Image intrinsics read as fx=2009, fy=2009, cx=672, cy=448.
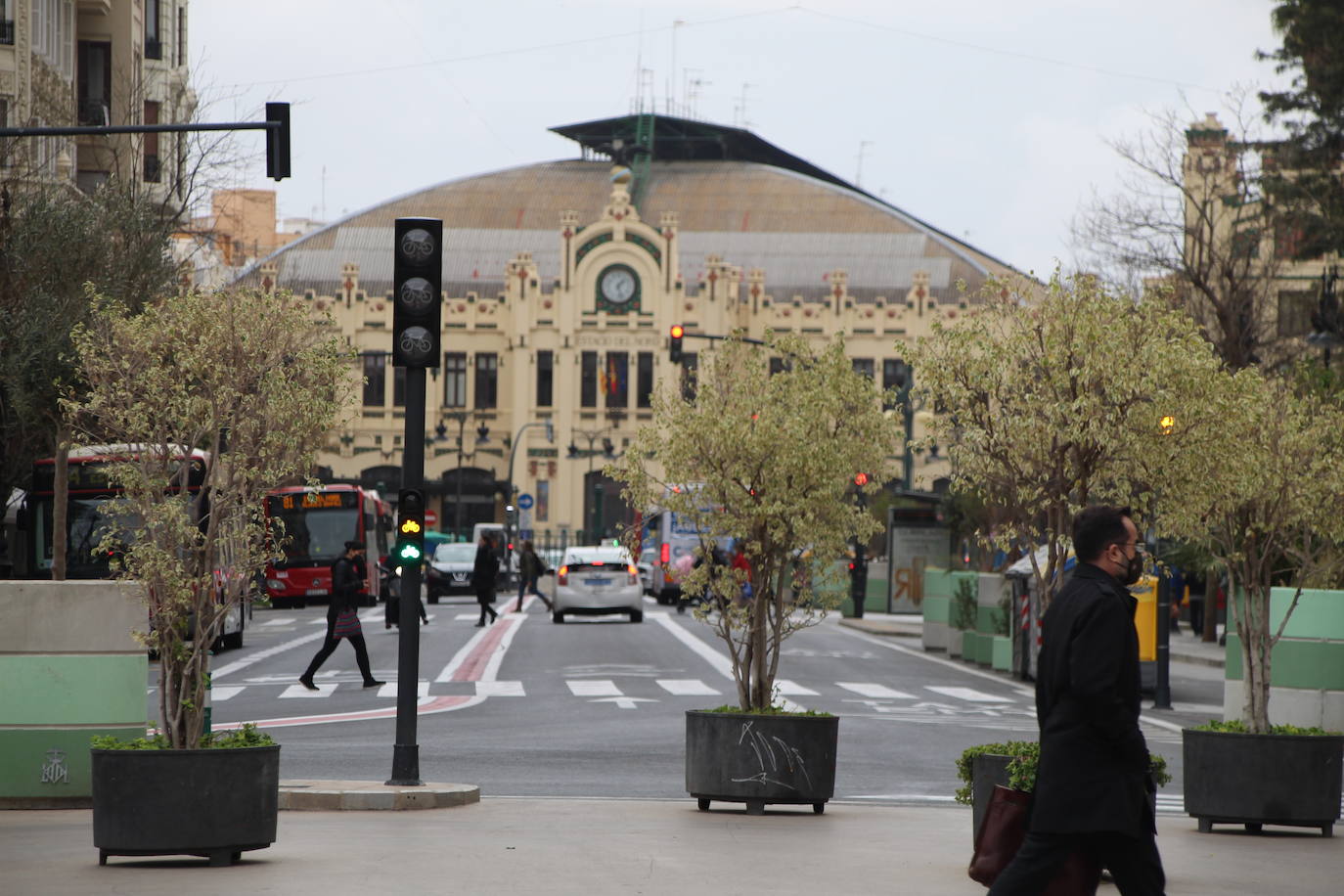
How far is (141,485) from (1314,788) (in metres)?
7.15

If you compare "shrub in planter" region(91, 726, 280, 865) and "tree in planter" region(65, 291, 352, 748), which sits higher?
"tree in planter" region(65, 291, 352, 748)

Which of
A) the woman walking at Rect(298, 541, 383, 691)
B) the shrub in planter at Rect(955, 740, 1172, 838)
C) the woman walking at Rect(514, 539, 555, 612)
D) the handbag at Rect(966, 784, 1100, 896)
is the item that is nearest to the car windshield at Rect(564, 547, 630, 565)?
the woman walking at Rect(514, 539, 555, 612)

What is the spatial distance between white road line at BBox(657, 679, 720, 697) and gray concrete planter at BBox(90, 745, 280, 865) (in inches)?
572

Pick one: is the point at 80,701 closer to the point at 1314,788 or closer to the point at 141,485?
the point at 141,485

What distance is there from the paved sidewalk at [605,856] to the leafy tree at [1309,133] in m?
26.3

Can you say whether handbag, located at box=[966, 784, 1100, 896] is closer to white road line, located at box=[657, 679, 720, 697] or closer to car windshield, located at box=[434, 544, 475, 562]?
white road line, located at box=[657, 679, 720, 697]

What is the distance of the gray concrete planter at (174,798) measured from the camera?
9.80 metres

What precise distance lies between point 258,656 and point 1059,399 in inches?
872

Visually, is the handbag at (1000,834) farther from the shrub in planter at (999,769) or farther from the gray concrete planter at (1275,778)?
the gray concrete planter at (1275,778)

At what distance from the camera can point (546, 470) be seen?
90.4 m

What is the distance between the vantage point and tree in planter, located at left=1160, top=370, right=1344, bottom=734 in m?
12.8

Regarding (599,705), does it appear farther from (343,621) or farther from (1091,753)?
(1091,753)

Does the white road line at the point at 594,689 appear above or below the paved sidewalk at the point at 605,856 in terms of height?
below

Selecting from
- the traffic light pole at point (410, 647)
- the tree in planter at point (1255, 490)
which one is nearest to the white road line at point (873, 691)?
the tree in planter at point (1255, 490)
